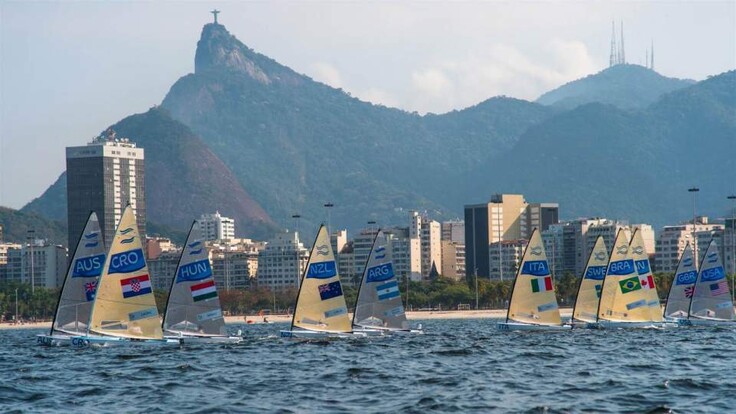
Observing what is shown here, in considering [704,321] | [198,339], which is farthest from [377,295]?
[704,321]

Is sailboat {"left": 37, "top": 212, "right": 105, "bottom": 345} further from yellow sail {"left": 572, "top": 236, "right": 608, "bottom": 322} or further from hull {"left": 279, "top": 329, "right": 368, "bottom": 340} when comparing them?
yellow sail {"left": 572, "top": 236, "right": 608, "bottom": 322}

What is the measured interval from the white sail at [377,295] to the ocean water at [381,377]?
418 centimetres

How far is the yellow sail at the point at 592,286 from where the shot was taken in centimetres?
12000

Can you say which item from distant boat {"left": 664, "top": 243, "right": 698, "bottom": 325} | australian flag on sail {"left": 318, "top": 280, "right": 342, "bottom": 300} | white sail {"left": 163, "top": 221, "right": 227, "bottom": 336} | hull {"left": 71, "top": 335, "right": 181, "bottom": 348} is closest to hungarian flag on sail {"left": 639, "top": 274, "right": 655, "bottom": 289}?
distant boat {"left": 664, "top": 243, "right": 698, "bottom": 325}

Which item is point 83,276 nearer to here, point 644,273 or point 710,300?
point 644,273

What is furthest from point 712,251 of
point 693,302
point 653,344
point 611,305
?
point 653,344

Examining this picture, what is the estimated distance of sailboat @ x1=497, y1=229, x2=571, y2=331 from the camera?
113562mm

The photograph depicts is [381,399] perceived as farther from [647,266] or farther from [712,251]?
[712,251]

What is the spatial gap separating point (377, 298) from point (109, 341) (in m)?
23.7

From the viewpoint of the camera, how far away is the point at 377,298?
107312mm

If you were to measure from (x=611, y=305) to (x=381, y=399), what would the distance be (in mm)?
62133

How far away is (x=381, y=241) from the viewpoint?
108 metres

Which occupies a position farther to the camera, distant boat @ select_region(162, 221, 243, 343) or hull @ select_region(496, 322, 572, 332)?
hull @ select_region(496, 322, 572, 332)

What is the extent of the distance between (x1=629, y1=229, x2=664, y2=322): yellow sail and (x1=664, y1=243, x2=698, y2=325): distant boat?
8.34m
